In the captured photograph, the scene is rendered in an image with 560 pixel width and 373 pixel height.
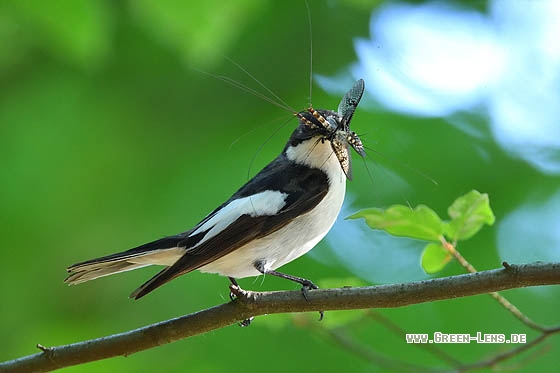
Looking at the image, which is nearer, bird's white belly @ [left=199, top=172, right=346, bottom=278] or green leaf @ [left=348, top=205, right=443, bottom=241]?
green leaf @ [left=348, top=205, right=443, bottom=241]

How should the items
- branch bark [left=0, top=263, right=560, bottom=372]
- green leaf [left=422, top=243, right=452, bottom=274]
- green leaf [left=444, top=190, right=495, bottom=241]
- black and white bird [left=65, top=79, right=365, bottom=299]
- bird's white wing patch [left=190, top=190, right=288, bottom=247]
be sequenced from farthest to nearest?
bird's white wing patch [left=190, top=190, right=288, bottom=247] → black and white bird [left=65, top=79, right=365, bottom=299] → green leaf [left=422, top=243, right=452, bottom=274] → green leaf [left=444, top=190, right=495, bottom=241] → branch bark [left=0, top=263, right=560, bottom=372]

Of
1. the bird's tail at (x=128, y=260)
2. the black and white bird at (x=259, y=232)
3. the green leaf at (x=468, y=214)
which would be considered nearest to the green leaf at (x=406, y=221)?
the green leaf at (x=468, y=214)

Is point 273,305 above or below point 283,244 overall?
below

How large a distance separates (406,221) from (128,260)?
42.0 inches

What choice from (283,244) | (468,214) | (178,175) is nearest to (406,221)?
(468,214)

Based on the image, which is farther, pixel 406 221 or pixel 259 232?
pixel 259 232

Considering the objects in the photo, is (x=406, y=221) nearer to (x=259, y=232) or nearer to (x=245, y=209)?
(x=259, y=232)

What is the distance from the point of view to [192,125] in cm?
506

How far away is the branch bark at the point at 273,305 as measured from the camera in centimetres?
197

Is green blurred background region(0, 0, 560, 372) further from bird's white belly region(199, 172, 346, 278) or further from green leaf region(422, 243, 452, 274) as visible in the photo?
green leaf region(422, 243, 452, 274)

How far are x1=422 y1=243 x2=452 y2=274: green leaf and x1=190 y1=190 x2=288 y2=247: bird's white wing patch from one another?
0.63m

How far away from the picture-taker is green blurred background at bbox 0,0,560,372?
400 cm

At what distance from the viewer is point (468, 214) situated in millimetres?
2188

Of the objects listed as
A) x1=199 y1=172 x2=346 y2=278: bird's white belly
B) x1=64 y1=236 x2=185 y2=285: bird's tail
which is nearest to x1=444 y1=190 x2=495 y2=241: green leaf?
x1=199 y1=172 x2=346 y2=278: bird's white belly
